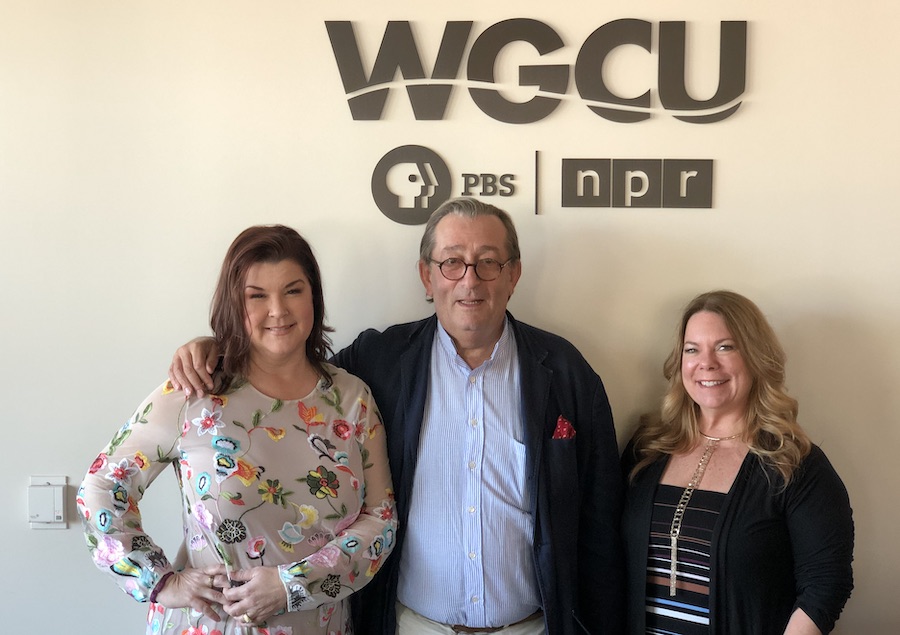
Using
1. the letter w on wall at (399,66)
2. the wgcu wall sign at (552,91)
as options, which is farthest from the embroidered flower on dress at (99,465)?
the letter w on wall at (399,66)

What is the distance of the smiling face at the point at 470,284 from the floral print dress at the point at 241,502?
0.44 m

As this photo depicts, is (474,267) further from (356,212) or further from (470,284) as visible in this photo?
(356,212)

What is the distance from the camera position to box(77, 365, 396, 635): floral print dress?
1.69 meters

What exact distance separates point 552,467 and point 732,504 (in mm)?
478

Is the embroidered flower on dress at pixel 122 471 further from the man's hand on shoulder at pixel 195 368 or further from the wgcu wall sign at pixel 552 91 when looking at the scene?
the wgcu wall sign at pixel 552 91

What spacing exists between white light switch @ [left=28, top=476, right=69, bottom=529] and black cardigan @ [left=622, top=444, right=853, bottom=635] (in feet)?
6.41

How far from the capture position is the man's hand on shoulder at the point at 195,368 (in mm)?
1775

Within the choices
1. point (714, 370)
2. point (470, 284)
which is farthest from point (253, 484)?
point (714, 370)

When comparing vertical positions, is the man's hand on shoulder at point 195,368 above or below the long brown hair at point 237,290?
below

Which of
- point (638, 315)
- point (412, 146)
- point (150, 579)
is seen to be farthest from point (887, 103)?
point (150, 579)

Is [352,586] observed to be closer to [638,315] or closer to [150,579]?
[150,579]

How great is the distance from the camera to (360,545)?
180cm

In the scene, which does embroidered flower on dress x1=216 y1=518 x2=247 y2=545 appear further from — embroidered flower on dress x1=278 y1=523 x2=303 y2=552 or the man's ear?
the man's ear

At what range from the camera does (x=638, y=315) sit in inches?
91.7
